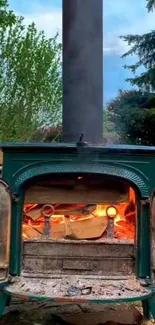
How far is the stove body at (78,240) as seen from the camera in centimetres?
194

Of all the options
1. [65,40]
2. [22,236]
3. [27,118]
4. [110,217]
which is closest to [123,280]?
[110,217]

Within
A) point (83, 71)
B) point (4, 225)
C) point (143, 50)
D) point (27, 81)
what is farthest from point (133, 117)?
point (4, 225)

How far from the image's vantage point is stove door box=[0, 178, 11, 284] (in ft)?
6.33

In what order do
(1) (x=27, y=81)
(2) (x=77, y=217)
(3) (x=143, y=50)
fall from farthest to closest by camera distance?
(3) (x=143, y=50) < (1) (x=27, y=81) < (2) (x=77, y=217)

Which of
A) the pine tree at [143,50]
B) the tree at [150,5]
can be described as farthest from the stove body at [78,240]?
the tree at [150,5]

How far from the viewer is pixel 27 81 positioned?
6535 millimetres

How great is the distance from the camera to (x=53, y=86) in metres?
6.91

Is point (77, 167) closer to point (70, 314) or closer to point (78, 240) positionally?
point (78, 240)

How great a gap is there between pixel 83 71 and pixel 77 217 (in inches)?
24.7

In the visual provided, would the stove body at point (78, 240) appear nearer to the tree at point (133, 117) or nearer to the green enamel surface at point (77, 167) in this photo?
the green enamel surface at point (77, 167)

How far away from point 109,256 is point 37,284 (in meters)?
0.30

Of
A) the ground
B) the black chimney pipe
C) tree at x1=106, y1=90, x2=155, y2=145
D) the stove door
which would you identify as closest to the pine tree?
tree at x1=106, y1=90, x2=155, y2=145

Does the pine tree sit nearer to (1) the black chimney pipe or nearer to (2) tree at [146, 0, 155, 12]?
(2) tree at [146, 0, 155, 12]

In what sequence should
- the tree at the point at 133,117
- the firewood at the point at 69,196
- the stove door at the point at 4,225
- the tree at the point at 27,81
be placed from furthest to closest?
the tree at the point at 133,117 < the tree at the point at 27,81 < the firewood at the point at 69,196 < the stove door at the point at 4,225
